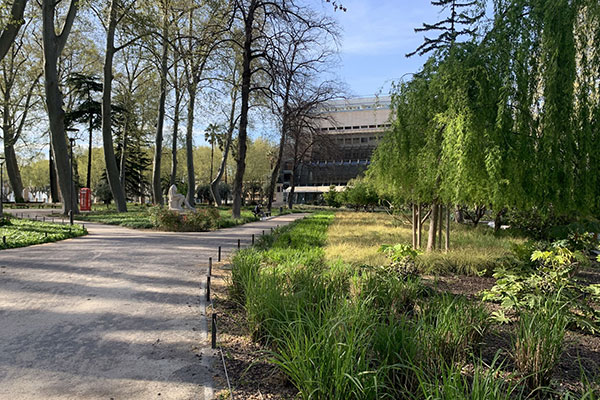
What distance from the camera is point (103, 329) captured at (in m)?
4.88

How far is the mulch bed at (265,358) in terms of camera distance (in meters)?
3.38

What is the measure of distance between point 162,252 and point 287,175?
66785 millimetres

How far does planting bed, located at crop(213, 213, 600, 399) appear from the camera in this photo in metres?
2.87

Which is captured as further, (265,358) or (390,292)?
(390,292)

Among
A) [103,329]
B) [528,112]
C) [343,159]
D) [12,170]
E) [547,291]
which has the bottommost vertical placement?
[103,329]

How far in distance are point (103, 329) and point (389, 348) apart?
3.60 meters

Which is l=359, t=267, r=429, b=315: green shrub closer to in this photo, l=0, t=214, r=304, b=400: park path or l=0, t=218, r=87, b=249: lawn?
l=0, t=214, r=304, b=400: park path

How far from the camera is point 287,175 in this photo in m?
77.7

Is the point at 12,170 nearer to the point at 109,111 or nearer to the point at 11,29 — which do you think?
the point at 109,111

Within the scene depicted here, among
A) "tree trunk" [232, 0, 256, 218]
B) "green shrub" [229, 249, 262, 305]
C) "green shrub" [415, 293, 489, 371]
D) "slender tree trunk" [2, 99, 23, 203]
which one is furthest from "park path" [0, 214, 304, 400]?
"slender tree trunk" [2, 99, 23, 203]

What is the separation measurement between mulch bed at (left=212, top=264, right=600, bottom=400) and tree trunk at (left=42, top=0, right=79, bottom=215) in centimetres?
2187

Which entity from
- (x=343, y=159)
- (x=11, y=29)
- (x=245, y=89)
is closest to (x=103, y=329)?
(x=11, y=29)

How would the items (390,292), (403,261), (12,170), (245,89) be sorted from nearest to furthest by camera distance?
(390,292) < (403,261) < (245,89) < (12,170)

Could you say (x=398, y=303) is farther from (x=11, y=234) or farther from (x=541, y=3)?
(x=11, y=234)
